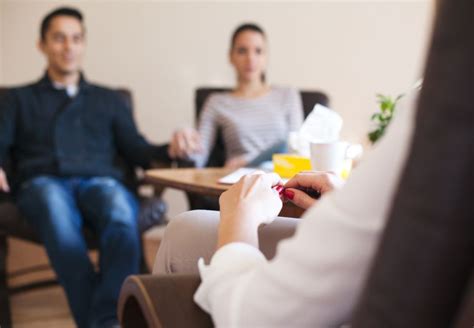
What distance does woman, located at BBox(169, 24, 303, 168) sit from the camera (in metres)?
2.92

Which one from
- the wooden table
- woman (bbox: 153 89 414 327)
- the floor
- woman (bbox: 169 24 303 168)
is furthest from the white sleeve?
woman (bbox: 169 24 303 168)

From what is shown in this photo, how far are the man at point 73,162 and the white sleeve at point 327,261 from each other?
140cm

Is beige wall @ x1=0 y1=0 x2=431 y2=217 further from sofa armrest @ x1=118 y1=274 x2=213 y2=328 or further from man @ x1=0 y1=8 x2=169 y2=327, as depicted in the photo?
sofa armrest @ x1=118 y1=274 x2=213 y2=328

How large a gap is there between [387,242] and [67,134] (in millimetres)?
2253

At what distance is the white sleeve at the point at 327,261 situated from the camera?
59cm

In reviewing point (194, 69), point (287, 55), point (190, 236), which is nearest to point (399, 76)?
point (287, 55)

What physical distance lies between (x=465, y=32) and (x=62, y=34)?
2.44 meters

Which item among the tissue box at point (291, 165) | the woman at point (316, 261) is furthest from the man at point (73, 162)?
the woman at point (316, 261)

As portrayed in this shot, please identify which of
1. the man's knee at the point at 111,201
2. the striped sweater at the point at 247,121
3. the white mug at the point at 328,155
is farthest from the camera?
the striped sweater at the point at 247,121

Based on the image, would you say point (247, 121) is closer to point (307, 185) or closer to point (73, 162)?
point (73, 162)

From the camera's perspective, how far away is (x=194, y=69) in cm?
354

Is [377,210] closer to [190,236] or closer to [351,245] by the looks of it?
[351,245]

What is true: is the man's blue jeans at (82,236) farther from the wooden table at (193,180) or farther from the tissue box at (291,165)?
the tissue box at (291,165)

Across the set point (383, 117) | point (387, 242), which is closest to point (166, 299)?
point (387, 242)
